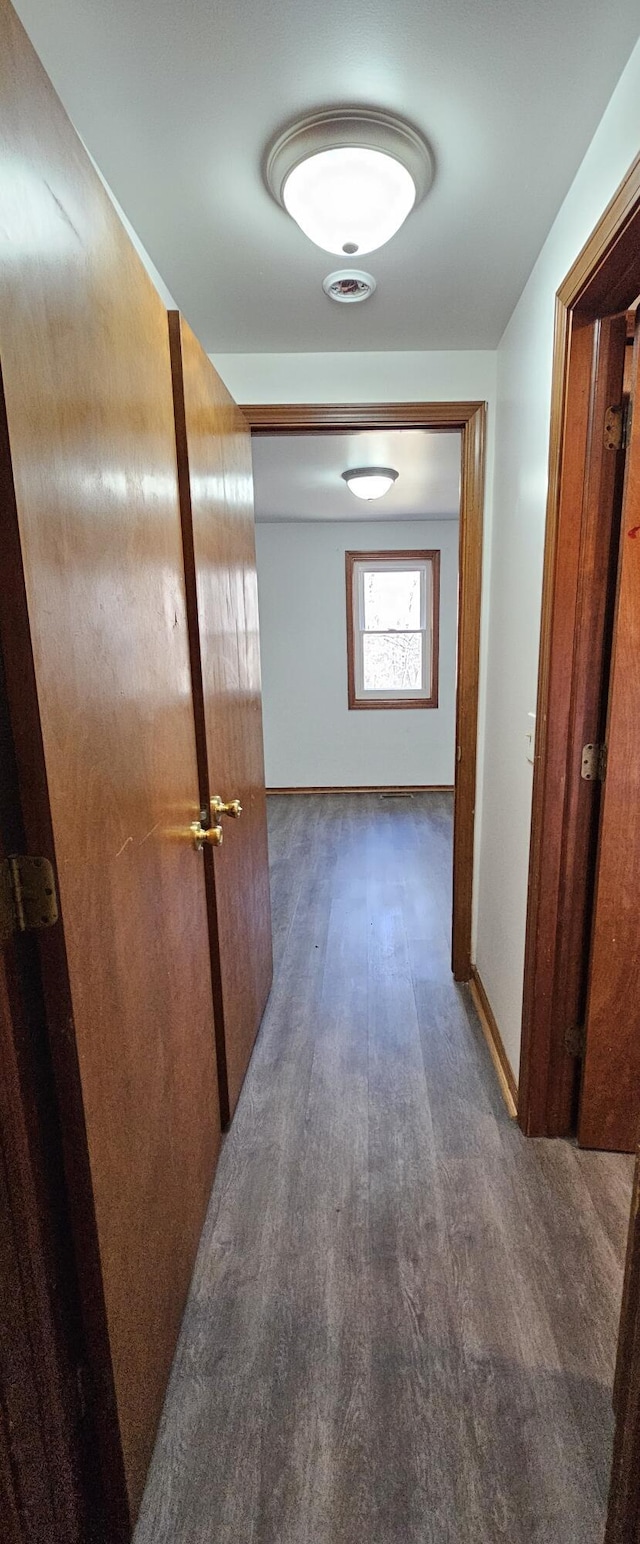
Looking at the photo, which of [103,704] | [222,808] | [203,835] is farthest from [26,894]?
[222,808]

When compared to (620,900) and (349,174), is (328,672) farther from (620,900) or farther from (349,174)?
(349,174)

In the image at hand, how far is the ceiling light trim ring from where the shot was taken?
1058 millimetres

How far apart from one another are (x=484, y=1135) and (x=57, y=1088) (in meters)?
1.32

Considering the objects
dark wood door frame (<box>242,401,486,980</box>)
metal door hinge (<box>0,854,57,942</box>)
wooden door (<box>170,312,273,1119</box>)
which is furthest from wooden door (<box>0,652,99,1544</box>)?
dark wood door frame (<box>242,401,486,980</box>)

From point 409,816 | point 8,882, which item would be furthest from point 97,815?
point 409,816

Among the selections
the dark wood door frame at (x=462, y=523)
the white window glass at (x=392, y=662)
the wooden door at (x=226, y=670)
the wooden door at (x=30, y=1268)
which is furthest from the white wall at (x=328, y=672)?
the wooden door at (x=30, y=1268)

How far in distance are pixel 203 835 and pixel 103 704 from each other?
1.93ft

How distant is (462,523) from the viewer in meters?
2.13

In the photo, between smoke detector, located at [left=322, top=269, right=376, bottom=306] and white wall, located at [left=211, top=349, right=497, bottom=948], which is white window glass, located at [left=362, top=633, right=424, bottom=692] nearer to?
white wall, located at [left=211, top=349, right=497, bottom=948]

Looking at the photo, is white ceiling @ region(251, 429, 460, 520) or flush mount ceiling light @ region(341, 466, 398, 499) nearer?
white ceiling @ region(251, 429, 460, 520)

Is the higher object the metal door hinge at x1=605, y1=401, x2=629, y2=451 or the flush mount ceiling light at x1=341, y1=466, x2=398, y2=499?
the flush mount ceiling light at x1=341, y1=466, x2=398, y2=499

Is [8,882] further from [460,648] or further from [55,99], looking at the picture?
[460,648]

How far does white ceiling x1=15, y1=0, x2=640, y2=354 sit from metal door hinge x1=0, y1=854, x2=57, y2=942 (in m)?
1.16

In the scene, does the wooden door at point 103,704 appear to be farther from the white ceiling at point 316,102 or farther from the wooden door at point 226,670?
the white ceiling at point 316,102
